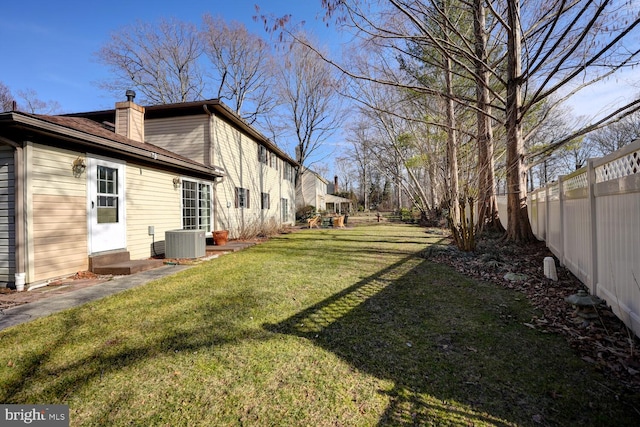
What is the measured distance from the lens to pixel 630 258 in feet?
8.49

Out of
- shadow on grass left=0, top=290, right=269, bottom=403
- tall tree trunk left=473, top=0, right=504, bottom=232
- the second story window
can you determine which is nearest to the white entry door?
shadow on grass left=0, top=290, right=269, bottom=403

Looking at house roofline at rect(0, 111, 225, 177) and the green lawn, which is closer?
the green lawn

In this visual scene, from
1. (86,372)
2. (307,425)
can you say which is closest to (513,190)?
(307,425)

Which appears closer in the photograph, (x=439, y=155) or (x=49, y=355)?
(x=49, y=355)

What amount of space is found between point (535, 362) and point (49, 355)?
14.5ft

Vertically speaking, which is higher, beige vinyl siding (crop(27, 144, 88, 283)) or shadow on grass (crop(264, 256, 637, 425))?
beige vinyl siding (crop(27, 144, 88, 283))

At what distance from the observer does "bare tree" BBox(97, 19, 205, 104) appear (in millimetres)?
19625

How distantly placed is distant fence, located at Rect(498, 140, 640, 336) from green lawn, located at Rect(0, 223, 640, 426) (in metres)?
0.81

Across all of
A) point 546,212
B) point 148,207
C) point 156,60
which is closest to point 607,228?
point 546,212

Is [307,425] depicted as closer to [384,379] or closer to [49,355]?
[384,379]

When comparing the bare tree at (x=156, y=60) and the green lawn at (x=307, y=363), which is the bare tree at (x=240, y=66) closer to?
the bare tree at (x=156, y=60)

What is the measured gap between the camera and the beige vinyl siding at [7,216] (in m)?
4.87

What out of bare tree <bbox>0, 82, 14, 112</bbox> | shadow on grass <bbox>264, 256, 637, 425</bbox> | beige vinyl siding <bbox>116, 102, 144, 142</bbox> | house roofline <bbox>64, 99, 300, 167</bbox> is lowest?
shadow on grass <bbox>264, 256, 637, 425</bbox>

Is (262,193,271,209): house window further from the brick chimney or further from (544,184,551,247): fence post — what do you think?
A: (544,184,551,247): fence post
